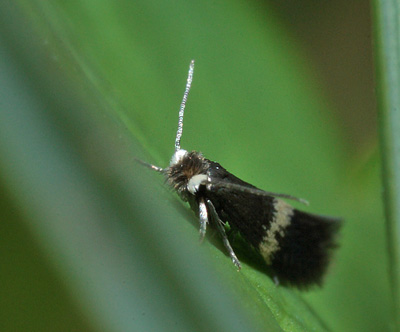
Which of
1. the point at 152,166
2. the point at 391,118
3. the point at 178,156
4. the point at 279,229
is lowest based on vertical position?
the point at 152,166

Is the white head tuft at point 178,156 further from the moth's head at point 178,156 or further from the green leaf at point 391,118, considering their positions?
the green leaf at point 391,118

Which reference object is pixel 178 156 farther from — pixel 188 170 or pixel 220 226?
pixel 220 226

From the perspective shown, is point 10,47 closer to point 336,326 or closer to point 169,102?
point 169,102

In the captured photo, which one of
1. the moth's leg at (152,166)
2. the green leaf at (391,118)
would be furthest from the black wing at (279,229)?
the green leaf at (391,118)

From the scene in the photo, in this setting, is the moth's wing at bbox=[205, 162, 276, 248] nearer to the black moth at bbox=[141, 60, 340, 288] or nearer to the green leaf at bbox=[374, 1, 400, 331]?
the black moth at bbox=[141, 60, 340, 288]

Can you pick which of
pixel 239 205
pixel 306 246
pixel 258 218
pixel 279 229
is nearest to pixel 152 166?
pixel 239 205

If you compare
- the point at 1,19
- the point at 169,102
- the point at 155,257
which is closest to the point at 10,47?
the point at 1,19

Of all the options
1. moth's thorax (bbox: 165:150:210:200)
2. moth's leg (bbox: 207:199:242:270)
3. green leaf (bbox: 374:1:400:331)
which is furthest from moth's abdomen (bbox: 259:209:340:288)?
green leaf (bbox: 374:1:400:331)
